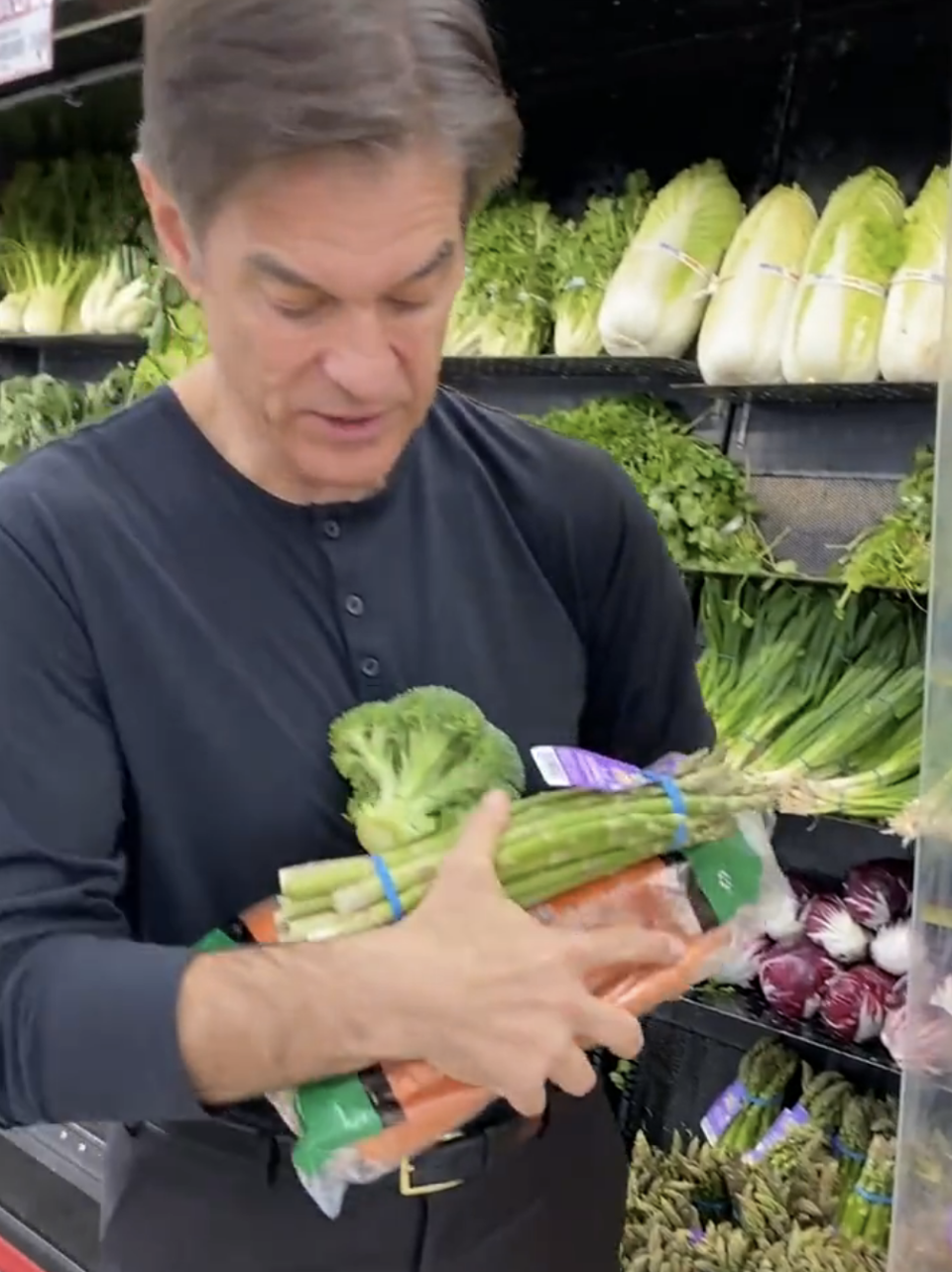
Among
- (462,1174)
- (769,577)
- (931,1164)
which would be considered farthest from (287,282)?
(769,577)

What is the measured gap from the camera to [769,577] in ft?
6.88

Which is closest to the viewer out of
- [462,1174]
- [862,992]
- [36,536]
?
[36,536]

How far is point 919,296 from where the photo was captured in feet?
6.25

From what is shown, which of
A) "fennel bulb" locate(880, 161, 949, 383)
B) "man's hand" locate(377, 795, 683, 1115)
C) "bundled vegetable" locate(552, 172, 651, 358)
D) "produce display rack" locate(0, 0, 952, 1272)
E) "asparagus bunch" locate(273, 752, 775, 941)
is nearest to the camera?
"man's hand" locate(377, 795, 683, 1115)

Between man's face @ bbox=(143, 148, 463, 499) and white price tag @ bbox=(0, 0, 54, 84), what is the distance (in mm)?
1207

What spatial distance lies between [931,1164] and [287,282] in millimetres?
921

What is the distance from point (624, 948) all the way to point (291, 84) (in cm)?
60

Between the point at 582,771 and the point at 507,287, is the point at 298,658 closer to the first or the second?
the point at 582,771

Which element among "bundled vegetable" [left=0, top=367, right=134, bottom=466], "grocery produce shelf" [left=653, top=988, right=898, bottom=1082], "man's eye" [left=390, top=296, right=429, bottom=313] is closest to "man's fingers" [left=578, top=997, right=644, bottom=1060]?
"man's eye" [left=390, top=296, right=429, bottom=313]

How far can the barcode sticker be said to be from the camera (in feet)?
3.31

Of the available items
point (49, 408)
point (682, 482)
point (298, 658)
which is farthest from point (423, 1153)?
point (49, 408)

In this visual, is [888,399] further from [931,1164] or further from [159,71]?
[159,71]

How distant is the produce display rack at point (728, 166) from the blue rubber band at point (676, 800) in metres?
1.11

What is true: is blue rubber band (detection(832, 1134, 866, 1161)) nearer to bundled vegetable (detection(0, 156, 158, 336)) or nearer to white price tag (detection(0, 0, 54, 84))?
white price tag (detection(0, 0, 54, 84))
